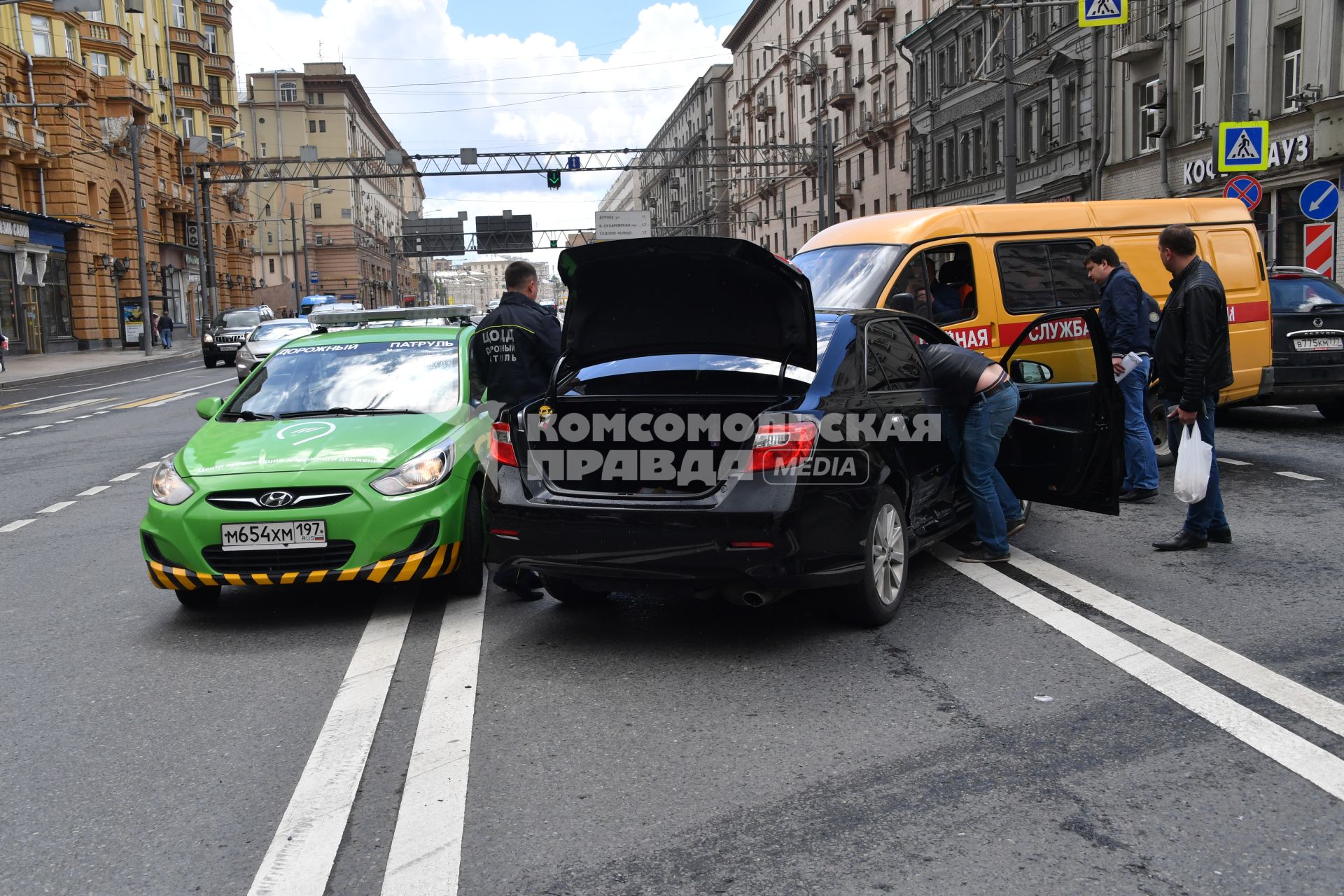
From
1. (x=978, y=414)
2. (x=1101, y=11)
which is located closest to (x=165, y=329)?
(x=1101, y=11)

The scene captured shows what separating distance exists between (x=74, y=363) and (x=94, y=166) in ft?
48.3

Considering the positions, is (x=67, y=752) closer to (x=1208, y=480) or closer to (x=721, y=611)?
(x=721, y=611)

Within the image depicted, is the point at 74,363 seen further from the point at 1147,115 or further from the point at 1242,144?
the point at 1242,144

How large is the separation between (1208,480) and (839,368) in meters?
2.84

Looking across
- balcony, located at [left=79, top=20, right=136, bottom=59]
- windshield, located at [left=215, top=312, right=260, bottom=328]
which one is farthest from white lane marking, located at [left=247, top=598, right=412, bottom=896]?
balcony, located at [left=79, top=20, right=136, bottom=59]

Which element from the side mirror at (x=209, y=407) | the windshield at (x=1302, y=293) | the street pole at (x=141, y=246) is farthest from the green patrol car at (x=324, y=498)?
the street pole at (x=141, y=246)

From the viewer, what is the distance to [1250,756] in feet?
13.6

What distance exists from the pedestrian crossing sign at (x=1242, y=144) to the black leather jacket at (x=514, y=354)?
13.7 m

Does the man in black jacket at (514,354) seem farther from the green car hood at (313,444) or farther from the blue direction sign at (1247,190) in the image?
the blue direction sign at (1247,190)

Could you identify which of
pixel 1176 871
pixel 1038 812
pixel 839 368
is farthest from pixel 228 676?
pixel 1176 871

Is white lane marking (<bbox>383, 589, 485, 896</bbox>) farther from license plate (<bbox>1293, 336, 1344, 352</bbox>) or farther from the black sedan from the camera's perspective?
license plate (<bbox>1293, 336, 1344, 352</bbox>)

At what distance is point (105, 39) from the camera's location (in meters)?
55.2

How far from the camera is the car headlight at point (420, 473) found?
6348 millimetres

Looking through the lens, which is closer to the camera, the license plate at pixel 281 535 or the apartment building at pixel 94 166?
the license plate at pixel 281 535
